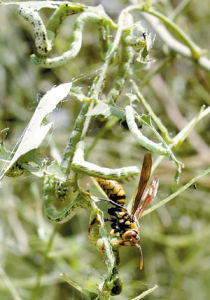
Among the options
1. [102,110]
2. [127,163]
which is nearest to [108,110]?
[102,110]

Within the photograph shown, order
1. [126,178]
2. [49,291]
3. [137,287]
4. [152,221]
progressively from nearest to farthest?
[126,178] → [137,287] → [152,221] → [49,291]

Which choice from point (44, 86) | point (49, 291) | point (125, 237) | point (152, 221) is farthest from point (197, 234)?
point (125, 237)

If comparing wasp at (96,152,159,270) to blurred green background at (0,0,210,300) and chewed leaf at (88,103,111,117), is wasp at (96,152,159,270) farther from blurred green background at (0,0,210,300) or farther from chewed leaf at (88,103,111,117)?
blurred green background at (0,0,210,300)

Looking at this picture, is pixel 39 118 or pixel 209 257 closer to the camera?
pixel 39 118

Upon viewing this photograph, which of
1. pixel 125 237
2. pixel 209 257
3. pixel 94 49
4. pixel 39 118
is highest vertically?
pixel 39 118

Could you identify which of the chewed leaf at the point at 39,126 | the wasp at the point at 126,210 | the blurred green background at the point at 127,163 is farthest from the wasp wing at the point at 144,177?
the blurred green background at the point at 127,163

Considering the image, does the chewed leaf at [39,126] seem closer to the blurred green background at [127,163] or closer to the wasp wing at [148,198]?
the wasp wing at [148,198]

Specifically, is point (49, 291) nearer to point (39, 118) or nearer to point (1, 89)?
point (1, 89)
